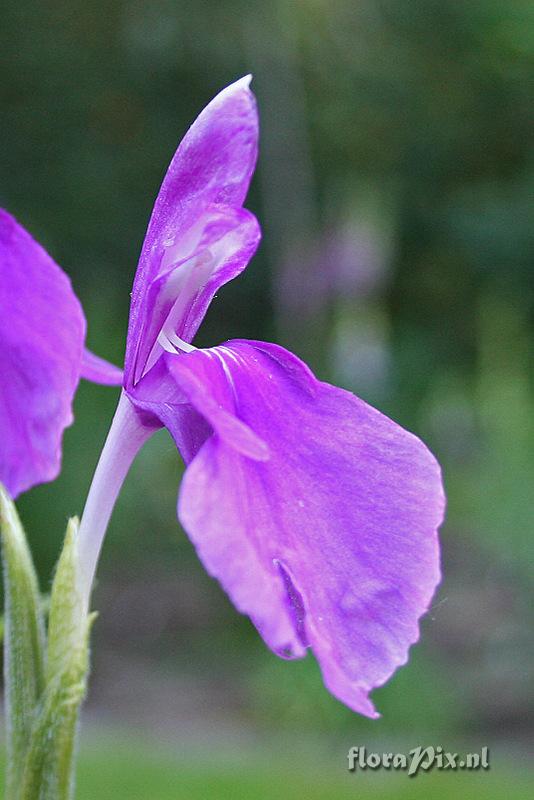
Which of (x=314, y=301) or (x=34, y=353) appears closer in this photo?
(x=34, y=353)

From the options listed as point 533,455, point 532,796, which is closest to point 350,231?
point 533,455

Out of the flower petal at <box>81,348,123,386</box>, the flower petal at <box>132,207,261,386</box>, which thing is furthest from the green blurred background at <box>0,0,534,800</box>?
the flower petal at <box>132,207,261,386</box>

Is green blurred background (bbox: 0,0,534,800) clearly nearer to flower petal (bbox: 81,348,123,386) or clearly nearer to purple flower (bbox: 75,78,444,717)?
flower petal (bbox: 81,348,123,386)

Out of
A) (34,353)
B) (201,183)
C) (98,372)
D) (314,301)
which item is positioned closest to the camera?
(34,353)

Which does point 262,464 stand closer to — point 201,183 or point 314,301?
point 201,183

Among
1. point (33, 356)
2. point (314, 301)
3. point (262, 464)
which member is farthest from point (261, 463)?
point (314, 301)

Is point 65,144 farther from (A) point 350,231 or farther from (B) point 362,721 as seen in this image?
(B) point 362,721

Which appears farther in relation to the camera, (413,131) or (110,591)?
(413,131)
